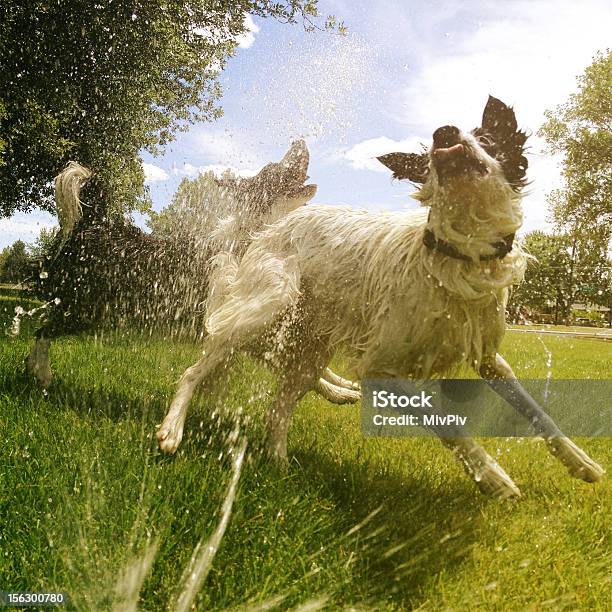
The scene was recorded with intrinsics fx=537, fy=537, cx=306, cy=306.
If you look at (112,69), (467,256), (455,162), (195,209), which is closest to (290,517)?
(467,256)

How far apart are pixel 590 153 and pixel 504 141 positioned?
22.7 feet

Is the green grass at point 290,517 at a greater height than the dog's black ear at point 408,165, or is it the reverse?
the dog's black ear at point 408,165

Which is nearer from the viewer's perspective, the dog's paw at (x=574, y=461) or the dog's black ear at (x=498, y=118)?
the dog's black ear at (x=498, y=118)

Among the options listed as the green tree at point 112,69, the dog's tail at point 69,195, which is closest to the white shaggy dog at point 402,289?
the dog's tail at point 69,195

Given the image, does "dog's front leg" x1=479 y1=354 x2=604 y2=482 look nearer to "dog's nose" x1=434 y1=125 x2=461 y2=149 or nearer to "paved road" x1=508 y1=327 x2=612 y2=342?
"dog's nose" x1=434 y1=125 x2=461 y2=149

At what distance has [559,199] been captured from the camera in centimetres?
629

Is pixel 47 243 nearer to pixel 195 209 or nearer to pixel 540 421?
→ pixel 195 209

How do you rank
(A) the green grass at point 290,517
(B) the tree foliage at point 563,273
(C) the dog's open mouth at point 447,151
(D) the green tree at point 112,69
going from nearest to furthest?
(A) the green grass at point 290,517 → (C) the dog's open mouth at point 447,151 → (B) the tree foliage at point 563,273 → (D) the green tree at point 112,69

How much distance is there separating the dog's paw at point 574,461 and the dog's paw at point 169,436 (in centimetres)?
182

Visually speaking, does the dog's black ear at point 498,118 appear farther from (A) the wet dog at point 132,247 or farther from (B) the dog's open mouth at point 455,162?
(A) the wet dog at point 132,247

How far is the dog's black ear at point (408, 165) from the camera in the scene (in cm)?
235

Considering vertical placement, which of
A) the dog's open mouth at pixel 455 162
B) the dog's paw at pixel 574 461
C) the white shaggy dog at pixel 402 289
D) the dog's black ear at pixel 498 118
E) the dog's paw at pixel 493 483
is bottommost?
the dog's paw at pixel 493 483

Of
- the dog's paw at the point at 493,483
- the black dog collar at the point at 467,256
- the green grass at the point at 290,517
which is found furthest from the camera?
the dog's paw at the point at 493,483

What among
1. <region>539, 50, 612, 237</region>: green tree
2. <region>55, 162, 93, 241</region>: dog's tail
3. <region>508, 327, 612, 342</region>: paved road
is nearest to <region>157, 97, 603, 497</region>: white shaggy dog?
<region>55, 162, 93, 241</region>: dog's tail
